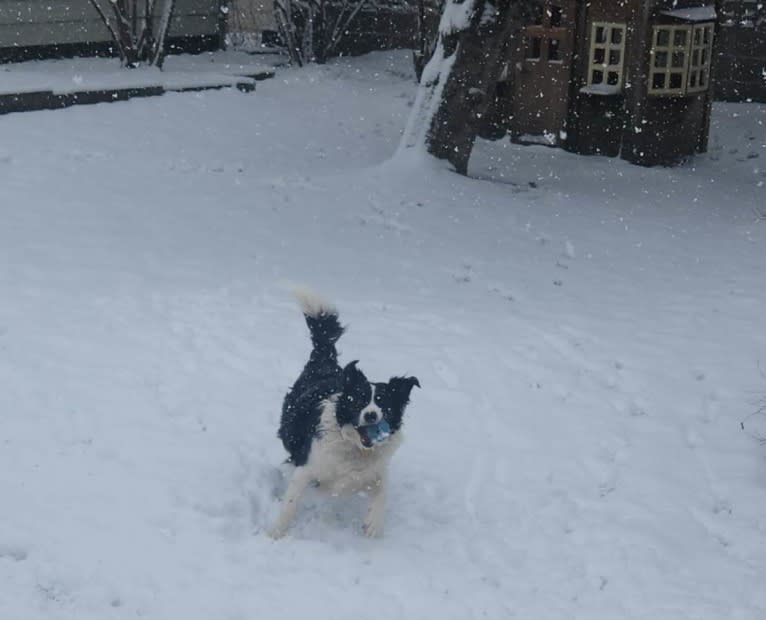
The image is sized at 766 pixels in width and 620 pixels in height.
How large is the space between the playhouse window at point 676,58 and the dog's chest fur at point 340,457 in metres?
14.9

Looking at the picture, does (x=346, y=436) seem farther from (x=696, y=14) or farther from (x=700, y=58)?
(x=700, y=58)

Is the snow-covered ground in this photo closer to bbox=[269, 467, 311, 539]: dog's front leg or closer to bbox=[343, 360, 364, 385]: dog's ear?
bbox=[269, 467, 311, 539]: dog's front leg

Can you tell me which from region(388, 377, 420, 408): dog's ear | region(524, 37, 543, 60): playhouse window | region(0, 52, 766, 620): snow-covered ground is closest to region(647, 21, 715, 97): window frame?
region(524, 37, 543, 60): playhouse window

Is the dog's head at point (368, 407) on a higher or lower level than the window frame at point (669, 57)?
lower

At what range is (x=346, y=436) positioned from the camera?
20.2 ft

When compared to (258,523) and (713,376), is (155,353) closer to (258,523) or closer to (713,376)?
(258,523)

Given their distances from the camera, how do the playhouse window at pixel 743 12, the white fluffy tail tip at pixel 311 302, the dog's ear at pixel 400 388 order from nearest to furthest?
the dog's ear at pixel 400 388, the white fluffy tail tip at pixel 311 302, the playhouse window at pixel 743 12

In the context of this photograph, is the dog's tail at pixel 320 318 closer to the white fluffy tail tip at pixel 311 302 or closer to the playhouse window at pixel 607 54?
the white fluffy tail tip at pixel 311 302

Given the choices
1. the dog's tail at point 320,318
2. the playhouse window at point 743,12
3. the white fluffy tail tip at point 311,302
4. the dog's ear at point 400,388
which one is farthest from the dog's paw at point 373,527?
the playhouse window at point 743,12

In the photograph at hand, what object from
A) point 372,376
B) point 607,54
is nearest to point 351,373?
point 372,376

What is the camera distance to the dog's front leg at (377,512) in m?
6.37

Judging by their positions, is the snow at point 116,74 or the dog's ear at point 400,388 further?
the snow at point 116,74

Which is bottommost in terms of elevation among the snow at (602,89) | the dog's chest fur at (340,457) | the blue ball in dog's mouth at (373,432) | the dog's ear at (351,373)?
the dog's chest fur at (340,457)

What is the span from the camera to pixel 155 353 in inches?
344
